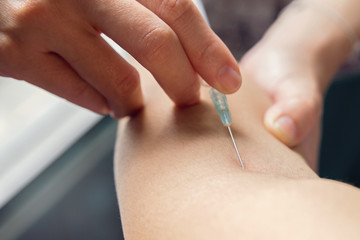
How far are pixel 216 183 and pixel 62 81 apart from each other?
0.41 metres

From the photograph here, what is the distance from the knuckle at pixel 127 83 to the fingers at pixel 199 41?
0.42 feet

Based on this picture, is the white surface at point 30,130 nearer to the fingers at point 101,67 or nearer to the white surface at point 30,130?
the white surface at point 30,130

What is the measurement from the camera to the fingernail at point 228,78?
28.9 inches

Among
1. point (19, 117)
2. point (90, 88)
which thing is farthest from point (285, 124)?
point (19, 117)

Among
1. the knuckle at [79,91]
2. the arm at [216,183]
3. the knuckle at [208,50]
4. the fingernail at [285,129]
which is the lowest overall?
the fingernail at [285,129]

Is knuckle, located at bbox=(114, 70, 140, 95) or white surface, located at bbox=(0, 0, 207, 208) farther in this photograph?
white surface, located at bbox=(0, 0, 207, 208)

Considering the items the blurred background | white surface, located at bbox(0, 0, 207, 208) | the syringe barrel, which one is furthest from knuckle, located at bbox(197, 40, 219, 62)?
the blurred background

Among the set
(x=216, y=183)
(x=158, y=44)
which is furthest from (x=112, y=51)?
(x=216, y=183)

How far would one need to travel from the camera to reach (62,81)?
0.79 m

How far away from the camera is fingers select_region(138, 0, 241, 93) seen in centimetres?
70

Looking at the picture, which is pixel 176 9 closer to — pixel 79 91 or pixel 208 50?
pixel 208 50

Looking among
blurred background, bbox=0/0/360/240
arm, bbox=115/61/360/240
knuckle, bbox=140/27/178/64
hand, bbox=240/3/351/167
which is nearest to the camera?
arm, bbox=115/61/360/240

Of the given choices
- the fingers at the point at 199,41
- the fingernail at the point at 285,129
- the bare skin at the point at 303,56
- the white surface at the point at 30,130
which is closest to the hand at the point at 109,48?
the fingers at the point at 199,41

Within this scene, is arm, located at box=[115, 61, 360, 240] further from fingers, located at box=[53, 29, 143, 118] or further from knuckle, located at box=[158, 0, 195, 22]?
knuckle, located at box=[158, 0, 195, 22]
